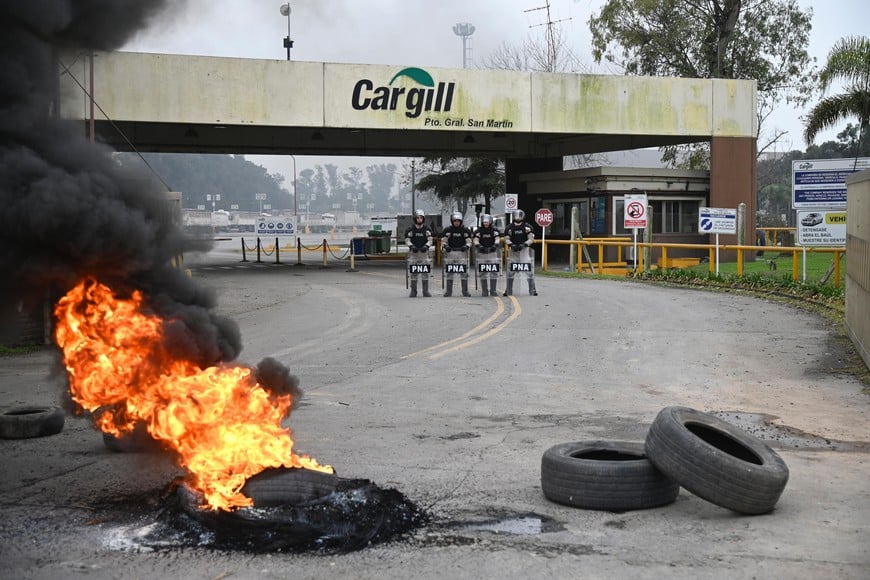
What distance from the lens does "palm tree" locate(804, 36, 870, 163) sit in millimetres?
30438

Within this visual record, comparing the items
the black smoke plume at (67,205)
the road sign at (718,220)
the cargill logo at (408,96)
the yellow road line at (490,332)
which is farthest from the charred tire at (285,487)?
the cargill logo at (408,96)

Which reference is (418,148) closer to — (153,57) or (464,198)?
(464,198)

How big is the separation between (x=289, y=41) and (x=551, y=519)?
32.8 m

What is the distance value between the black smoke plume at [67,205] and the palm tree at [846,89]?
91.9 ft

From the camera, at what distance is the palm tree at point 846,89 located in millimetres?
30438

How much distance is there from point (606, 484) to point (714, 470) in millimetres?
706

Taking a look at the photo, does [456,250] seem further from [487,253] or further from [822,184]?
[822,184]

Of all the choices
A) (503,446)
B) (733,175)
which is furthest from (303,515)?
(733,175)

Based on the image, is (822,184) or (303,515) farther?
(822,184)

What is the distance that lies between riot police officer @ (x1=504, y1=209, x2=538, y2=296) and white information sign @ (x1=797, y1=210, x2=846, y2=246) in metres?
6.03

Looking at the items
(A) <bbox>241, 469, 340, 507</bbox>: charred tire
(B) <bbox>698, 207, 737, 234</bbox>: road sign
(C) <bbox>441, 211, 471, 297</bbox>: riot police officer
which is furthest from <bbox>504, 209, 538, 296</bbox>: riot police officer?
(A) <bbox>241, 469, 340, 507</bbox>: charred tire

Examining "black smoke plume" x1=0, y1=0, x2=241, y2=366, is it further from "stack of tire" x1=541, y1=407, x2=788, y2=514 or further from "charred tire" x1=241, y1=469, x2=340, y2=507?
"stack of tire" x1=541, y1=407, x2=788, y2=514

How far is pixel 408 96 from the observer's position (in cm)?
3453

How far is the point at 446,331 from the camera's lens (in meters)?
16.8
